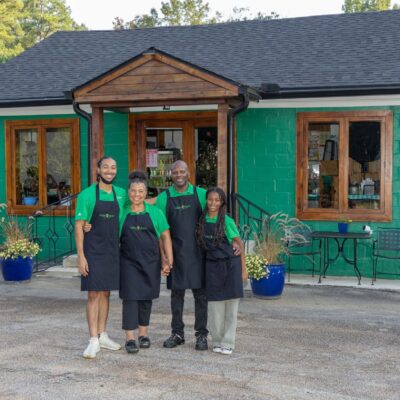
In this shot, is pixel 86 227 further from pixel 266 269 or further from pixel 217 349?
pixel 266 269

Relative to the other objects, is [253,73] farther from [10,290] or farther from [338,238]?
[10,290]

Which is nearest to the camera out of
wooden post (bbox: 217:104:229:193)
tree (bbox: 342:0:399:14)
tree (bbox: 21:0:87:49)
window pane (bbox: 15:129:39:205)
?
wooden post (bbox: 217:104:229:193)

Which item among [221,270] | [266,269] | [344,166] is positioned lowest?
[266,269]

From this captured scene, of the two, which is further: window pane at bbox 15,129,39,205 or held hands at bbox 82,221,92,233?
window pane at bbox 15,129,39,205

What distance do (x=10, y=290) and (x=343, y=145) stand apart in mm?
5444

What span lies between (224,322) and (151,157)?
19.8ft

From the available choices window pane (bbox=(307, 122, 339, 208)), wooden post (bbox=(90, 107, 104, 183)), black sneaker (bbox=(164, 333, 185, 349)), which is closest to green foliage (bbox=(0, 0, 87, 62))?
wooden post (bbox=(90, 107, 104, 183))

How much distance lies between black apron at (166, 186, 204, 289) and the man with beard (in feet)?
1.67

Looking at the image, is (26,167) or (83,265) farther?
(26,167)

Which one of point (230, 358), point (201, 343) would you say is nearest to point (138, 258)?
point (201, 343)

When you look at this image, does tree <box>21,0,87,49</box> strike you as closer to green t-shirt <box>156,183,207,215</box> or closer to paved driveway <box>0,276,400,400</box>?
paved driveway <box>0,276,400,400</box>

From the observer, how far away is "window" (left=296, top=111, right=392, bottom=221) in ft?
32.7

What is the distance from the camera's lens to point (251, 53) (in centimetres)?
1219

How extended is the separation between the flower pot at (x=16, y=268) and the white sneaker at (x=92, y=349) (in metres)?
4.11
